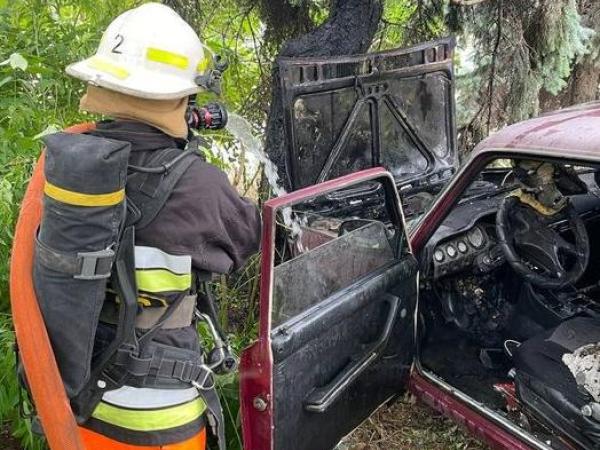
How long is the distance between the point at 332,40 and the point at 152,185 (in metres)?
2.86

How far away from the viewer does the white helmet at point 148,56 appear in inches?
74.3

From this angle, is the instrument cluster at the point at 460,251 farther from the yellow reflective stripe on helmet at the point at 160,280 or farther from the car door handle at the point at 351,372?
the yellow reflective stripe on helmet at the point at 160,280

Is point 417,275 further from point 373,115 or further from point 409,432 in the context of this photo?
point 373,115

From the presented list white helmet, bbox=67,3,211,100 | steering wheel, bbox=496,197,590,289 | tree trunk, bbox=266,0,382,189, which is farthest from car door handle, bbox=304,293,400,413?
tree trunk, bbox=266,0,382,189

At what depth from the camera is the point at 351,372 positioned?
7.95 feet

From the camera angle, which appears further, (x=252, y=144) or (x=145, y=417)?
(x=252, y=144)

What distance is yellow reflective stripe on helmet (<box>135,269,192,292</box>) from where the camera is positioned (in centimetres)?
190

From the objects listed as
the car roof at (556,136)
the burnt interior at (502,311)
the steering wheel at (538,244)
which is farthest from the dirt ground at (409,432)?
the car roof at (556,136)

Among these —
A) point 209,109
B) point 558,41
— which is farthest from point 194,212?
point 558,41

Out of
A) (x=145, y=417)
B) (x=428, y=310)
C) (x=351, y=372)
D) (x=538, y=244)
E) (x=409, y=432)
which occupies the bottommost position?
(x=409, y=432)

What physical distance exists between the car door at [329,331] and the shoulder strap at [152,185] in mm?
308

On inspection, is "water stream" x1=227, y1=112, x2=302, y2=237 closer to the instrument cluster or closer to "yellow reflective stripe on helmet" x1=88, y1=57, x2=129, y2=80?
the instrument cluster

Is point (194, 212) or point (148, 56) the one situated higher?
point (148, 56)

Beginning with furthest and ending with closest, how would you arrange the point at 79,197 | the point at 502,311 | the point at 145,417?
1. the point at 502,311
2. the point at 145,417
3. the point at 79,197
